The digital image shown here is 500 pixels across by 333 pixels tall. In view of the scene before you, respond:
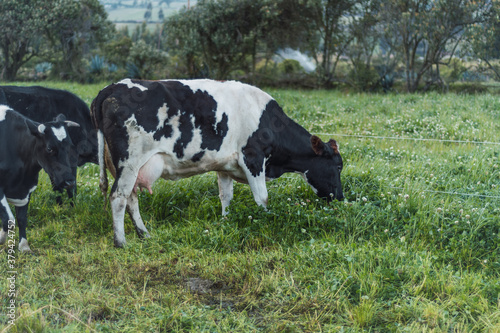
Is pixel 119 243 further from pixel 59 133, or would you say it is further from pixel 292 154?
pixel 292 154

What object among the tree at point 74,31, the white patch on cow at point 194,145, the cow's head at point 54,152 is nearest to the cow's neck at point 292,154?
the white patch on cow at point 194,145

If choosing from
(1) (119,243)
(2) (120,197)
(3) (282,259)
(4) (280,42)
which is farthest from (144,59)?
(3) (282,259)

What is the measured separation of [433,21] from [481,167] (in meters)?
10.5

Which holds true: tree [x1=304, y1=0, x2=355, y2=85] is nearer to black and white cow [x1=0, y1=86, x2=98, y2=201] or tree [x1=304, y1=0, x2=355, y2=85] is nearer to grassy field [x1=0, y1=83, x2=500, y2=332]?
grassy field [x1=0, y1=83, x2=500, y2=332]

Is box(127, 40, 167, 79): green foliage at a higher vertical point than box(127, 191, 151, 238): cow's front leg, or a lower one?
higher

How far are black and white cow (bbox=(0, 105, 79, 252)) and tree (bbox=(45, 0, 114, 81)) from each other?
18993mm

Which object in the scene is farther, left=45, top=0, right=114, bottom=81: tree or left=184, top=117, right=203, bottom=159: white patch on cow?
left=45, top=0, right=114, bottom=81: tree

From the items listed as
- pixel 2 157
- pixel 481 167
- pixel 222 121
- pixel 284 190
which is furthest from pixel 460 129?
pixel 2 157

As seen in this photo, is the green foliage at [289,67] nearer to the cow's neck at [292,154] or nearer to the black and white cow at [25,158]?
the cow's neck at [292,154]

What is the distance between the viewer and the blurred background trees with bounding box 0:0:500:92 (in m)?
16.5

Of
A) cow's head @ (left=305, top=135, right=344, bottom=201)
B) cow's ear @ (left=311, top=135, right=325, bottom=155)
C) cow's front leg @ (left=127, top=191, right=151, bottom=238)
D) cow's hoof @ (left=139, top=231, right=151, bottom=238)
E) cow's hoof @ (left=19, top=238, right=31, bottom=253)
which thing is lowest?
cow's hoof @ (left=19, top=238, right=31, bottom=253)

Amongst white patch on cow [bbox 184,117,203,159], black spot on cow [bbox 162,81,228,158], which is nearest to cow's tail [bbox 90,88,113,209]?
black spot on cow [bbox 162,81,228,158]

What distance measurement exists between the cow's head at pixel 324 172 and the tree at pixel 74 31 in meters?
19.4

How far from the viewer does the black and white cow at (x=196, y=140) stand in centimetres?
538
